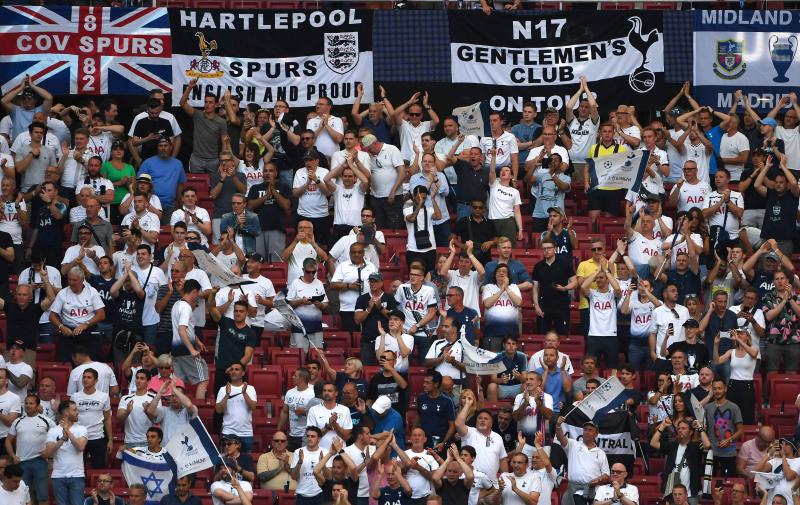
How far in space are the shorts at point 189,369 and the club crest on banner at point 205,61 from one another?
580cm

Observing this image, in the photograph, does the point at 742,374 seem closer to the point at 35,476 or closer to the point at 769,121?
the point at 769,121

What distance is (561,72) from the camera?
27.1 meters

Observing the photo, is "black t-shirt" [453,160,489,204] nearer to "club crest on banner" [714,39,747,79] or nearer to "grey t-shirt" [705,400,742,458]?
"club crest on banner" [714,39,747,79]

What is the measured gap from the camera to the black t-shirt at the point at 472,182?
2481 centimetres

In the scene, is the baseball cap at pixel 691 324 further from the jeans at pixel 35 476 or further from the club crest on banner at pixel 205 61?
the club crest on banner at pixel 205 61

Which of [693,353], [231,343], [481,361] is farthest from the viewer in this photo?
[693,353]

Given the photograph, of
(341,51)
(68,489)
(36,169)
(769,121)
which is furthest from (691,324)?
(36,169)

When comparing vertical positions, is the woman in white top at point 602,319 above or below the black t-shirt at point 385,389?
above

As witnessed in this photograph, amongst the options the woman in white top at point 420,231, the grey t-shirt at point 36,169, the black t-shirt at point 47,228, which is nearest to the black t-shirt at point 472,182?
the woman in white top at point 420,231

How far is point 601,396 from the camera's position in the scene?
21.4 metres

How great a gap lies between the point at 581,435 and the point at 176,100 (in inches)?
337

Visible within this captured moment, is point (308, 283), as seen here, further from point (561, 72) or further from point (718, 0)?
point (718, 0)

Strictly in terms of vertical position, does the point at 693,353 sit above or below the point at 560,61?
below

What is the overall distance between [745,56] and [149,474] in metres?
11.3
